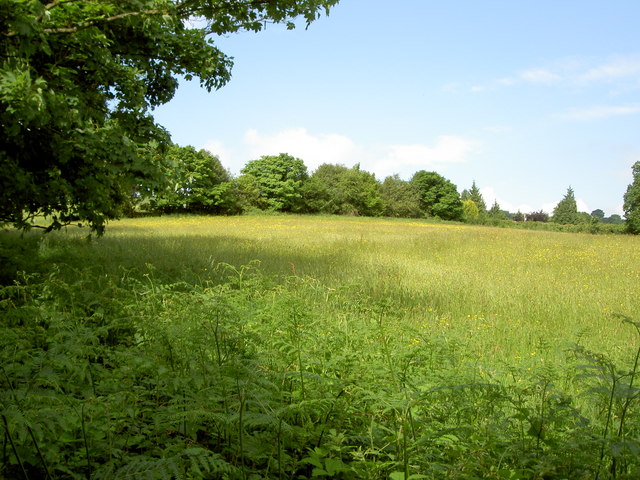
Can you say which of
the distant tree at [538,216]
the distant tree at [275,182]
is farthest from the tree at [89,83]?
the distant tree at [538,216]

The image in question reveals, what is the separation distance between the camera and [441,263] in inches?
473

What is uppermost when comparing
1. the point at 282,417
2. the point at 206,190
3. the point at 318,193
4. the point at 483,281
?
the point at 318,193

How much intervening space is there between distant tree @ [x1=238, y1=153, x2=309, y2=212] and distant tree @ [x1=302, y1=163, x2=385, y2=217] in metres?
2.75

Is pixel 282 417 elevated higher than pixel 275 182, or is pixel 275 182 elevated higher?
pixel 275 182

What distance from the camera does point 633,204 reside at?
46938 mm

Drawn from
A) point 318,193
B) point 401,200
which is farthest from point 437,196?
point 318,193

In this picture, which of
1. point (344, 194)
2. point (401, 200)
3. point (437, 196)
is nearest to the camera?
point (344, 194)

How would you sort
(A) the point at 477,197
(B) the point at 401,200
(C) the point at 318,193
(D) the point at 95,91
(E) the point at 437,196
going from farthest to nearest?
(A) the point at 477,197
(E) the point at 437,196
(B) the point at 401,200
(C) the point at 318,193
(D) the point at 95,91

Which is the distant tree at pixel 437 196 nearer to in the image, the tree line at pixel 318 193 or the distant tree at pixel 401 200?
the tree line at pixel 318 193

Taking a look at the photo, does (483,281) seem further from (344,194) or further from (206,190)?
(344,194)

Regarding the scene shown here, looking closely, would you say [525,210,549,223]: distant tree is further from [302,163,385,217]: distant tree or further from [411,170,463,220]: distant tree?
[302,163,385,217]: distant tree

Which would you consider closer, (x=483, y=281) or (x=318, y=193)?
(x=483, y=281)

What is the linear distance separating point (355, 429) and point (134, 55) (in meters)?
7.37

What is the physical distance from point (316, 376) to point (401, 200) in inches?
3201
